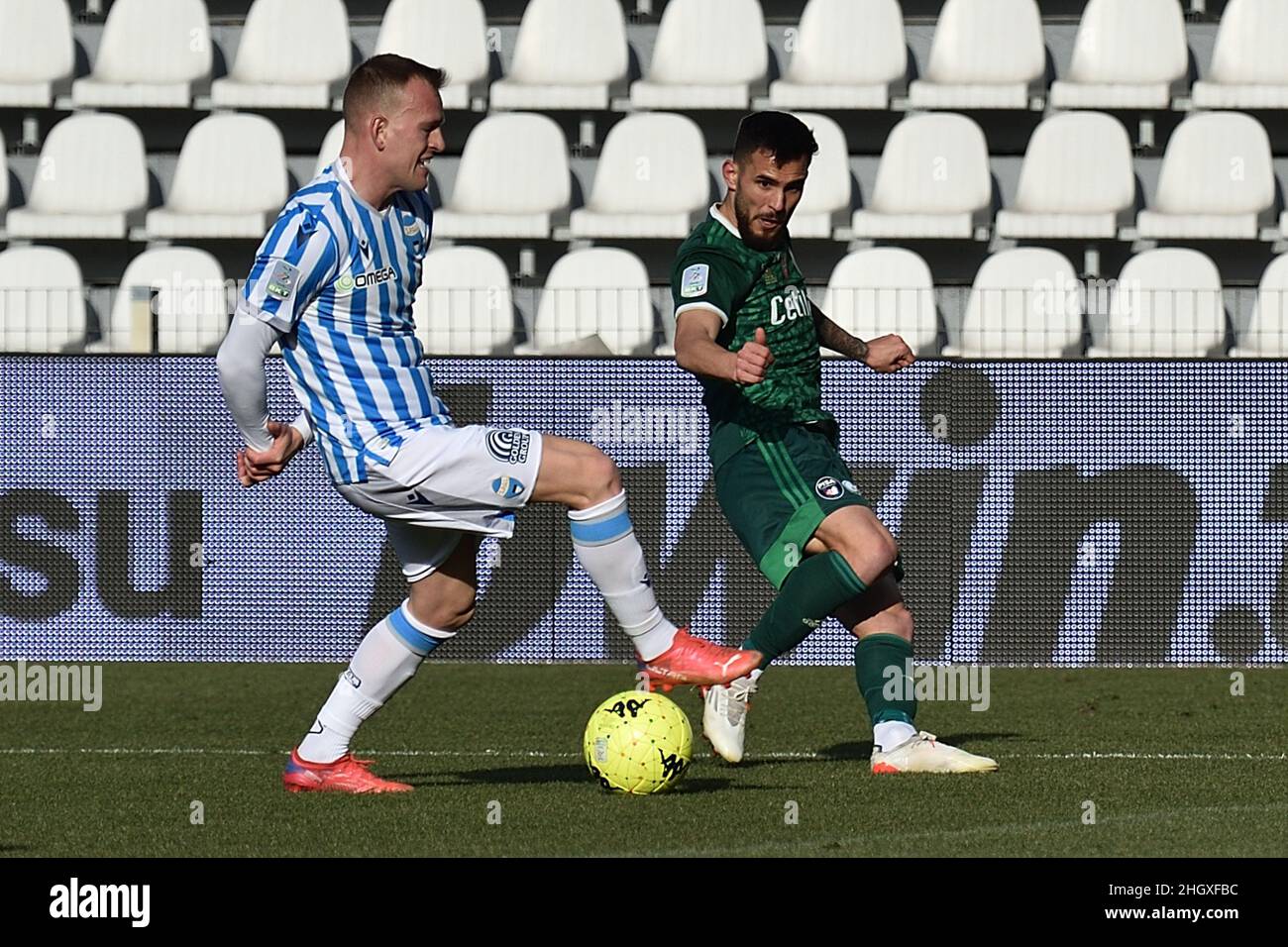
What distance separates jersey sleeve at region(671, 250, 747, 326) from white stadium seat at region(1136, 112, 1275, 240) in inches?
338

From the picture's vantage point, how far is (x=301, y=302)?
5.47 m

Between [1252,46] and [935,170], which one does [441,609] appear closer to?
[935,170]

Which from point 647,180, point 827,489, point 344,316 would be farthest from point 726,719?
point 647,180

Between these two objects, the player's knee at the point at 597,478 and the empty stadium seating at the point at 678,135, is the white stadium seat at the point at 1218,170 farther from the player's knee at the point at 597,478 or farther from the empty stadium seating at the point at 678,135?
the player's knee at the point at 597,478

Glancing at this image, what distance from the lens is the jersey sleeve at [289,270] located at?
542 centimetres

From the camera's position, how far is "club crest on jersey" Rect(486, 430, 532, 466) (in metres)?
5.48

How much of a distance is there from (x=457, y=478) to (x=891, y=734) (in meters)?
1.63

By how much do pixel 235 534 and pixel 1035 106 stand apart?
23.3 feet

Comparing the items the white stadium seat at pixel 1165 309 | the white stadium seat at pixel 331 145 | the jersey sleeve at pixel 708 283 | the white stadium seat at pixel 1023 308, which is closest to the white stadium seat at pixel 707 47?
the white stadium seat at pixel 331 145

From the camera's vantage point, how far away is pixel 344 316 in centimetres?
555

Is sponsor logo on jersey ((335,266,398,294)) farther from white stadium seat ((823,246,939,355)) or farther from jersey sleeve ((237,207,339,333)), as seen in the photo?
white stadium seat ((823,246,939,355))

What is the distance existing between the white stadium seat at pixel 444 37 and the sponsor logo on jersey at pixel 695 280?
9.06 meters

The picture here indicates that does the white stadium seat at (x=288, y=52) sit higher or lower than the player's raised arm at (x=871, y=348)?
higher

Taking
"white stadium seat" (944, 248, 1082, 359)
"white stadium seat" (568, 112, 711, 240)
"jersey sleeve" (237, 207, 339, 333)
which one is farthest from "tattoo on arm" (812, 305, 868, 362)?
"white stadium seat" (568, 112, 711, 240)
